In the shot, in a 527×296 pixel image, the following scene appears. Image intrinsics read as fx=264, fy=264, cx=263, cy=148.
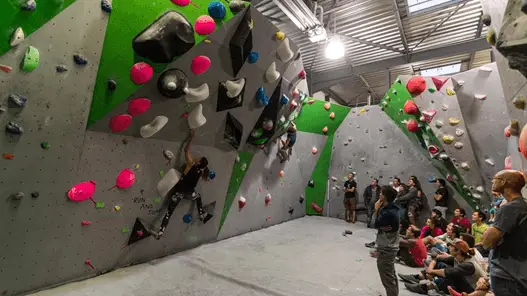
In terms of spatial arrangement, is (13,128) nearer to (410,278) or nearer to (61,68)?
(61,68)

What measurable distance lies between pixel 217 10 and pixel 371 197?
5350 mm

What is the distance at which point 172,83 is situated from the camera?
273 cm

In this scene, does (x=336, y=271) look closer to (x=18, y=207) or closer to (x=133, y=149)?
(x=133, y=149)

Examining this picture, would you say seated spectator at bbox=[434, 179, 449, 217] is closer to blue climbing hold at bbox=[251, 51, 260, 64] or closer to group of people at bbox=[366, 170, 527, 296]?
group of people at bbox=[366, 170, 527, 296]

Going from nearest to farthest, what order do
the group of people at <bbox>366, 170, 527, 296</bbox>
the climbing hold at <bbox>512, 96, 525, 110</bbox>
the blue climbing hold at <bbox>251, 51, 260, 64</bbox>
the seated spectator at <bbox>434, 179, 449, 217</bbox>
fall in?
the group of people at <bbox>366, 170, 527, 296</bbox> < the climbing hold at <bbox>512, 96, 525, 110</bbox> < the blue climbing hold at <bbox>251, 51, 260, 64</bbox> < the seated spectator at <bbox>434, 179, 449, 217</bbox>

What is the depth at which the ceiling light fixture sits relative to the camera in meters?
4.60

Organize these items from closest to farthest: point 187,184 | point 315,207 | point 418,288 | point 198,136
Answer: point 418,288, point 187,184, point 198,136, point 315,207

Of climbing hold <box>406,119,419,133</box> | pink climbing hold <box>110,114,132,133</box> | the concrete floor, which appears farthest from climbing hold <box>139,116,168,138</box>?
climbing hold <box>406,119,419,133</box>

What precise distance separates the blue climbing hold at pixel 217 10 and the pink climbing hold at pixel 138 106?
1134 mm

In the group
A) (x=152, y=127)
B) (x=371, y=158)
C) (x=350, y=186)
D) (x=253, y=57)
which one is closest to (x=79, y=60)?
(x=152, y=127)

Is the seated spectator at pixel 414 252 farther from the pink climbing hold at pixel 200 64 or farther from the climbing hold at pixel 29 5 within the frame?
the climbing hold at pixel 29 5

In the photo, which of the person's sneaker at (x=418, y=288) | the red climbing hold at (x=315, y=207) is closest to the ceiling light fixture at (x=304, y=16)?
the red climbing hold at (x=315, y=207)

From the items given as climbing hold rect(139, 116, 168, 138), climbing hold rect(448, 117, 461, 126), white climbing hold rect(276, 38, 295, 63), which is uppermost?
white climbing hold rect(276, 38, 295, 63)

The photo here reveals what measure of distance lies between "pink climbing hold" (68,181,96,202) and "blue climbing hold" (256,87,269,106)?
2.35 metres
